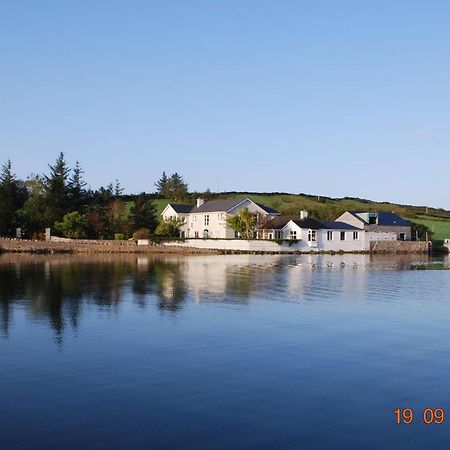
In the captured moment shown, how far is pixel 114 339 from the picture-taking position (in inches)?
591

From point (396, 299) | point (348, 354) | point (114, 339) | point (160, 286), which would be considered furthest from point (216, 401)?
point (160, 286)

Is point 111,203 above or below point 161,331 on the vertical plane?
above

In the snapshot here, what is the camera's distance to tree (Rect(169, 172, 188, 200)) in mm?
99906

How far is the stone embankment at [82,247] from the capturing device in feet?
194

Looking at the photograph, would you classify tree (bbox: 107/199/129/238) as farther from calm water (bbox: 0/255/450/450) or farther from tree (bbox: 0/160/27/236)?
calm water (bbox: 0/255/450/450)

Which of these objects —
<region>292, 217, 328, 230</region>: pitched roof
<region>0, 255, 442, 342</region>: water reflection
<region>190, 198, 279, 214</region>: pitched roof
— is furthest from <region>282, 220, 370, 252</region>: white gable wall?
<region>0, 255, 442, 342</region>: water reflection

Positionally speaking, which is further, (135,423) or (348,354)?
(348,354)

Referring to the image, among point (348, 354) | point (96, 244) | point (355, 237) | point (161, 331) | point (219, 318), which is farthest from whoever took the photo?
point (355, 237)

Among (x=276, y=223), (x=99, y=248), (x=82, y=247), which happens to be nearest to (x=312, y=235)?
(x=276, y=223)

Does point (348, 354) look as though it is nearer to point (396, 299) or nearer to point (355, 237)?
point (396, 299)

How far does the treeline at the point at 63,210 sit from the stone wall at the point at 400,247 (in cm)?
2752

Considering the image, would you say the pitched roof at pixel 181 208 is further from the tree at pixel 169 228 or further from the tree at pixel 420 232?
the tree at pixel 420 232

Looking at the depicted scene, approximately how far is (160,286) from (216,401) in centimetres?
1794

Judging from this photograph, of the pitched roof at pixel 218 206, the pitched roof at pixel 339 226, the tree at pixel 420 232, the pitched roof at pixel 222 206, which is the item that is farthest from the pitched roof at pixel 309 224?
the tree at pixel 420 232
